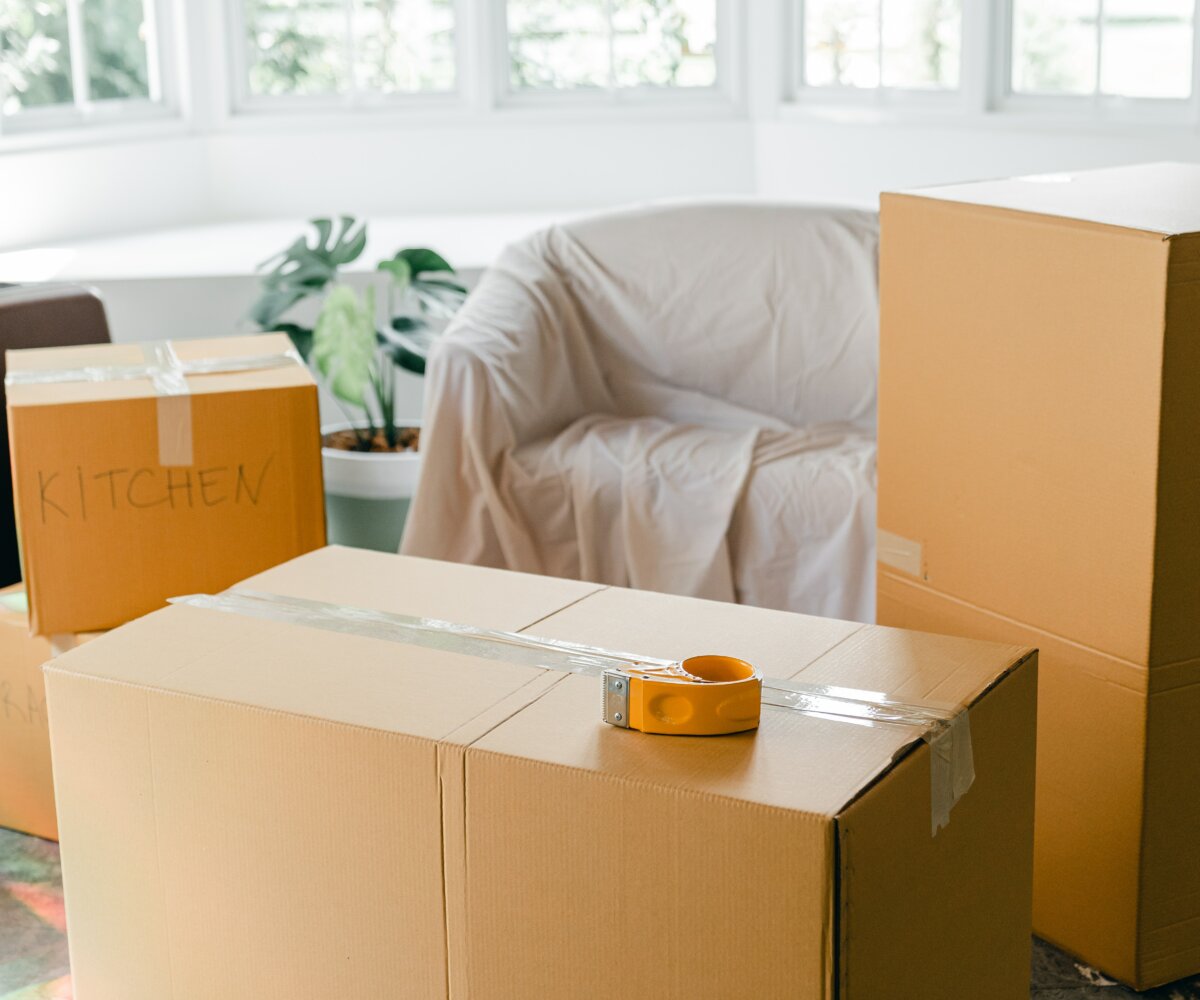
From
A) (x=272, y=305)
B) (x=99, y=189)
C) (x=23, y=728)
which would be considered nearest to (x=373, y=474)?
(x=272, y=305)

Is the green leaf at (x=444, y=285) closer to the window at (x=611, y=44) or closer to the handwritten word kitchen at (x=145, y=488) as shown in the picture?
the handwritten word kitchen at (x=145, y=488)

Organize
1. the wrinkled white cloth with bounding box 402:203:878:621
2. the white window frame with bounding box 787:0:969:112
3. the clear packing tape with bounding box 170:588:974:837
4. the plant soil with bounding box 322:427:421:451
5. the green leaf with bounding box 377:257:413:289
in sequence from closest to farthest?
the clear packing tape with bounding box 170:588:974:837 < the wrinkled white cloth with bounding box 402:203:878:621 < the green leaf with bounding box 377:257:413:289 < the plant soil with bounding box 322:427:421:451 < the white window frame with bounding box 787:0:969:112

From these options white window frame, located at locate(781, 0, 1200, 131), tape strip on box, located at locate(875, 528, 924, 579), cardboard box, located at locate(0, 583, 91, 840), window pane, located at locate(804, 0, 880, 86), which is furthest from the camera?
window pane, located at locate(804, 0, 880, 86)

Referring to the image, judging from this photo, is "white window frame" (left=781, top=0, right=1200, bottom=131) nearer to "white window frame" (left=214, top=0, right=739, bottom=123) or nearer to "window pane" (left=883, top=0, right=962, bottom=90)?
"window pane" (left=883, top=0, right=962, bottom=90)

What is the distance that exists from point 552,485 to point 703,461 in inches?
10.7

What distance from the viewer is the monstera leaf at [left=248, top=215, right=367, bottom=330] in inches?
116

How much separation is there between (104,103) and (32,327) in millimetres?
2342

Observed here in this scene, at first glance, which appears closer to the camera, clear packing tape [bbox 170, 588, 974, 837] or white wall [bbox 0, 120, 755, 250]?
clear packing tape [bbox 170, 588, 974, 837]

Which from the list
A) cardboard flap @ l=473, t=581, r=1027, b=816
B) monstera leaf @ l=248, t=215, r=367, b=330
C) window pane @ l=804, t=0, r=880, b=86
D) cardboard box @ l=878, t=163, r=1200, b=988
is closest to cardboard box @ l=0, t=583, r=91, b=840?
cardboard flap @ l=473, t=581, r=1027, b=816

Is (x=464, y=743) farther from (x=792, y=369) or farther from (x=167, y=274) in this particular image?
(x=167, y=274)

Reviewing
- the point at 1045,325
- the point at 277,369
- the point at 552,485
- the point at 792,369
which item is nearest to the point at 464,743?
the point at 1045,325

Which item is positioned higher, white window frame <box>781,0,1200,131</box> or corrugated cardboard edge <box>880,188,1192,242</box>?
white window frame <box>781,0,1200,131</box>

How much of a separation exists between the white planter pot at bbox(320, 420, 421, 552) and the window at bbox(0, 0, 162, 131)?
2.00 meters

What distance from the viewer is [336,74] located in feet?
15.2
